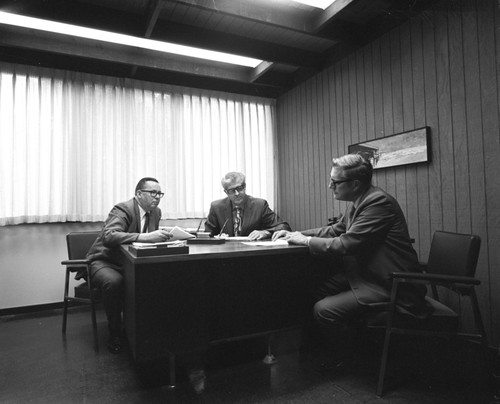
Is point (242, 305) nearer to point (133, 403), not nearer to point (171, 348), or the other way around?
point (171, 348)

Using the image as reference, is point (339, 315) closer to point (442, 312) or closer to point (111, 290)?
Answer: point (442, 312)

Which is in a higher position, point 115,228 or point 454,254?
point 115,228

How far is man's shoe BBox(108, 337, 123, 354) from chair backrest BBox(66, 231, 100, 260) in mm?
949

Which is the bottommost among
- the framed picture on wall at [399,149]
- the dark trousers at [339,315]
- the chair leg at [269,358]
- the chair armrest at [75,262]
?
the chair leg at [269,358]

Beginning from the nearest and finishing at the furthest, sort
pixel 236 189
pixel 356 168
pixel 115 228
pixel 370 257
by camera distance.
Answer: pixel 370 257
pixel 356 168
pixel 115 228
pixel 236 189

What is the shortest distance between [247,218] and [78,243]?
1605 mm

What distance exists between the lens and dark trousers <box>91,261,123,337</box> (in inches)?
98.4

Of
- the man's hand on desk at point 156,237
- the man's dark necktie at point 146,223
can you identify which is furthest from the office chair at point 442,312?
the man's dark necktie at point 146,223

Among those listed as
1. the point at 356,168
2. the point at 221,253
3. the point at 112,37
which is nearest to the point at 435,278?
the point at 356,168

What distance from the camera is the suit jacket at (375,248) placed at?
198 centimetres

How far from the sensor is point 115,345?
257 cm

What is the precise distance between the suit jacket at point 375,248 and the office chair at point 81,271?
1.84 metres

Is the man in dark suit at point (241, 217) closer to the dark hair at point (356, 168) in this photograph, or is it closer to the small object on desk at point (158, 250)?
the dark hair at point (356, 168)

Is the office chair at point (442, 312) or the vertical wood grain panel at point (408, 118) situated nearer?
the office chair at point (442, 312)
